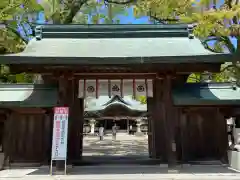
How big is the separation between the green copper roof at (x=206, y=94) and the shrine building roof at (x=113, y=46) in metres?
1.64

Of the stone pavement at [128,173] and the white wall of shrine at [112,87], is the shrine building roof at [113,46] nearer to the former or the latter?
the white wall of shrine at [112,87]

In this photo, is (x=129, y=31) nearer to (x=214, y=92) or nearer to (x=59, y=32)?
(x=59, y=32)

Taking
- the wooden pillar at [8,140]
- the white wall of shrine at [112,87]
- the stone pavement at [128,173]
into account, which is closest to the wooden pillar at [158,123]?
the white wall of shrine at [112,87]

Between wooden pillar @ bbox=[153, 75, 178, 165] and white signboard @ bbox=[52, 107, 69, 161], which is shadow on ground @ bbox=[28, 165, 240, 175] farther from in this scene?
white signboard @ bbox=[52, 107, 69, 161]

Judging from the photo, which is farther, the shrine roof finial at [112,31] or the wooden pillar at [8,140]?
the shrine roof finial at [112,31]

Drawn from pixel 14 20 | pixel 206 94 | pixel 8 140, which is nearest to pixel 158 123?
pixel 206 94

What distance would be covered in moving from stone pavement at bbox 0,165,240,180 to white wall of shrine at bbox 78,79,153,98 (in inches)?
107

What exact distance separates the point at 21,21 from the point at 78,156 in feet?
33.8

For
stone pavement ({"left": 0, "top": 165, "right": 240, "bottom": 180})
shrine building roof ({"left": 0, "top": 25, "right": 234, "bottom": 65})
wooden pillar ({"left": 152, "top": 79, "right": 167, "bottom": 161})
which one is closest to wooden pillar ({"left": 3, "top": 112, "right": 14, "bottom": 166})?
stone pavement ({"left": 0, "top": 165, "right": 240, "bottom": 180})

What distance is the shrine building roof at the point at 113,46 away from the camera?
8.14 metres

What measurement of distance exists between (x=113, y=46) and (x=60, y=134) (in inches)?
154

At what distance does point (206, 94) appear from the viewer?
10258 millimetres

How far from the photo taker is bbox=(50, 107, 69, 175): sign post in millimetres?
8242

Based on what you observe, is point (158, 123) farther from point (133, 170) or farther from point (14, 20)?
point (14, 20)
